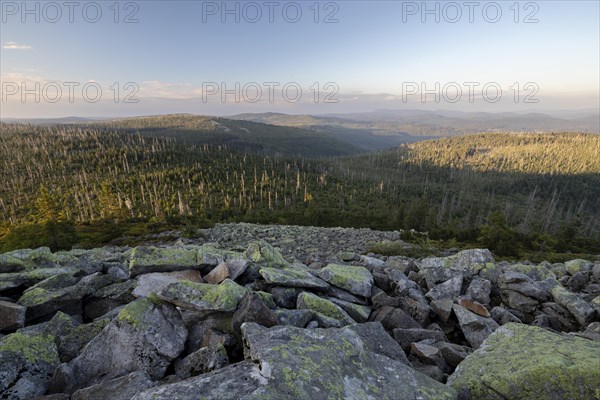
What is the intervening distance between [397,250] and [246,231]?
27716 mm

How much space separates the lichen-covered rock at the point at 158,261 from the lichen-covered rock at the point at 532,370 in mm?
9604

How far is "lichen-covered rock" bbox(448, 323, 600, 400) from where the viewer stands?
5484 millimetres

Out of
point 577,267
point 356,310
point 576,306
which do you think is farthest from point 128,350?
point 577,267

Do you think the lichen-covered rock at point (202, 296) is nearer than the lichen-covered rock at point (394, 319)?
Yes

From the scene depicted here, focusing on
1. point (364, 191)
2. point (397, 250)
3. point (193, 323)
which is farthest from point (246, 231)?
point (364, 191)

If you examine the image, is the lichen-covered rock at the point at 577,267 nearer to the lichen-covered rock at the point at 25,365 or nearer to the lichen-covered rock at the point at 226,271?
the lichen-covered rock at the point at 226,271

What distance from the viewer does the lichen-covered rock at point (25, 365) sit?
5887 millimetres

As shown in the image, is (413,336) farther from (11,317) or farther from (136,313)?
(11,317)

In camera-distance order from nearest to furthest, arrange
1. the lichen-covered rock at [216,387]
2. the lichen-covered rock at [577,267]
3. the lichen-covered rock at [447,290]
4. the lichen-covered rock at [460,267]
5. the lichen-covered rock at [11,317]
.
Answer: the lichen-covered rock at [216,387]
the lichen-covered rock at [11,317]
the lichen-covered rock at [447,290]
the lichen-covered rock at [460,267]
the lichen-covered rock at [577,267]

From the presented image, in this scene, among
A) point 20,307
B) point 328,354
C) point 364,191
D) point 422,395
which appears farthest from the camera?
point 364,191

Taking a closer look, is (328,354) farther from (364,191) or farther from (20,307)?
(364,191)

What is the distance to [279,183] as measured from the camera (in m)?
153

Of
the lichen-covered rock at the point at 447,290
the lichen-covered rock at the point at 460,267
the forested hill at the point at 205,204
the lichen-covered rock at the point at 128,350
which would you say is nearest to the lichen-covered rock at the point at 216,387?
the lichen-covered rock at the point at 128,350

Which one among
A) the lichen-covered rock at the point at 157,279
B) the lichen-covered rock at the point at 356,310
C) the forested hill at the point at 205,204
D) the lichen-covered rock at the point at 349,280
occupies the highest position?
the lichen-covered rock at the point at 157,279
